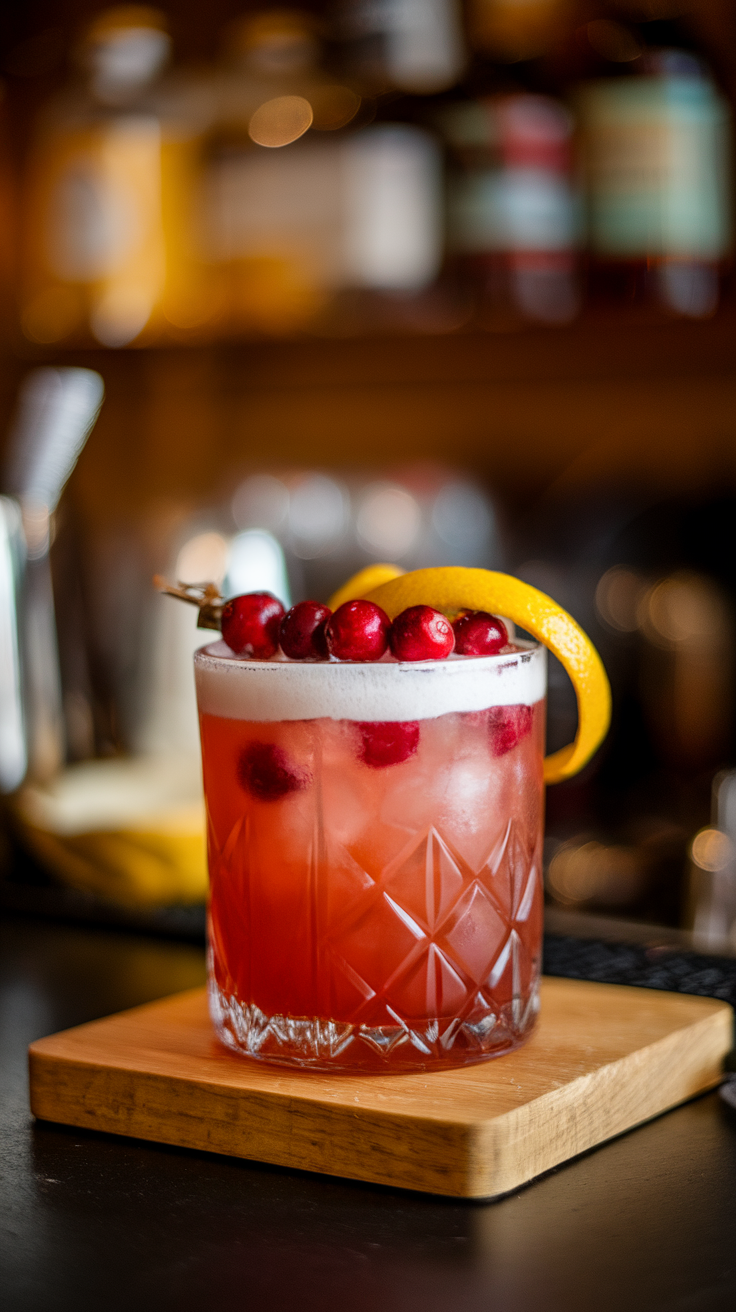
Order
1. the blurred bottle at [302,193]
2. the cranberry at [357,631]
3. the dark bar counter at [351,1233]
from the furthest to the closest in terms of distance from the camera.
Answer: the blurred bottle at [302,193] → the cranberry at [357,631] → the dark bar counter at [351,1233]

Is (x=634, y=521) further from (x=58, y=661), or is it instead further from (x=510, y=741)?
(x=510, y=741)

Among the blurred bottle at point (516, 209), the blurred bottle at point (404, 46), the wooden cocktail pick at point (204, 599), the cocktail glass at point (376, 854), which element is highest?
the blurred bottle at point (404, 46)

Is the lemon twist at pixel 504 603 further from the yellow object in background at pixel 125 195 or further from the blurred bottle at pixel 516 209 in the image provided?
the yellow object in background at pixel 125 195

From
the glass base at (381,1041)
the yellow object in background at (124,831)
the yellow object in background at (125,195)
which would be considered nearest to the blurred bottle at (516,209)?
the yellow object in background at (125,195)

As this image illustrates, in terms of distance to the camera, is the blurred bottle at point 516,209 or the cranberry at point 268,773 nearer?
the cranberry at point 268,773

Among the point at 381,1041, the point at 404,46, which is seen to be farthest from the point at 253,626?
the point at 404,46

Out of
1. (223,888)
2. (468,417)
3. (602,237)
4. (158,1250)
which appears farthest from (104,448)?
(158,1250)

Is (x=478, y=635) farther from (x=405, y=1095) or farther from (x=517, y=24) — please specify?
(x=517, y=24)
